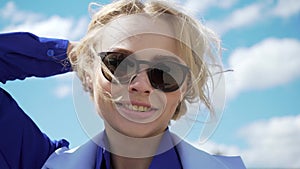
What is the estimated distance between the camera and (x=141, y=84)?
5.26 ft

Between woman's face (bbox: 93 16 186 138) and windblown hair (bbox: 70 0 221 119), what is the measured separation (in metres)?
0.08

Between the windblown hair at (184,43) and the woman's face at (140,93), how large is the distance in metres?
0.08

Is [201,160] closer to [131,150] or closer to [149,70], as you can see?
[131,150]

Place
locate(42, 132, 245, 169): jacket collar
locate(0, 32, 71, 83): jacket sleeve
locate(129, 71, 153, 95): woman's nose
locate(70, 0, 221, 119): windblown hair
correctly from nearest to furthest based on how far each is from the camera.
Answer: locate(129, 71, 153, 95): woman's nose < locate(70, 0, 221, 119): windblown hair < locate(42, 132, 245, 169): jacket collar < locate(0, 32, 71, 83): jacket sleeve

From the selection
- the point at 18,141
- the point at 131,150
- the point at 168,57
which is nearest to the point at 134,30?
the point at 168,57

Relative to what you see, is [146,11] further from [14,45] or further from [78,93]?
[14,45]

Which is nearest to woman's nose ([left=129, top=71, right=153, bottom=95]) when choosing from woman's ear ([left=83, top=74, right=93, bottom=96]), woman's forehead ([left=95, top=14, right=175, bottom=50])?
woman's forehead ([left=95, top=14, right=175, bottom=50])

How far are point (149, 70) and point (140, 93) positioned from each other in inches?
3.3

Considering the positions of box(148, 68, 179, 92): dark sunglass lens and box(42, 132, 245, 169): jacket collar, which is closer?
box(148, 68, 179, 92): dark sunglass lens

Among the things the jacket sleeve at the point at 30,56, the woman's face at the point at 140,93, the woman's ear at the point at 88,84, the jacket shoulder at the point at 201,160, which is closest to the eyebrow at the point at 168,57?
the woman's face at the point at 140,93

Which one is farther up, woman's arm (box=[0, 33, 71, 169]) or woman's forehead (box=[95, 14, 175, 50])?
woman's forehead (box=[95, 14, 175, 50])

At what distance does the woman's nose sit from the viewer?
1601 millimetres

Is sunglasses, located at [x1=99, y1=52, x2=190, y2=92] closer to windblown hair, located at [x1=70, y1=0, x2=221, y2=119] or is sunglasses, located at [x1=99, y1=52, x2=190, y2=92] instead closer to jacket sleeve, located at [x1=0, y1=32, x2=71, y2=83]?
windblown hair, located at [x1=70, y1=0, x2=221, y2=119]

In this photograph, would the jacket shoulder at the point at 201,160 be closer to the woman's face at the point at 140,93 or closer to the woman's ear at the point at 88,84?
the woman's face at the point at 140,93
